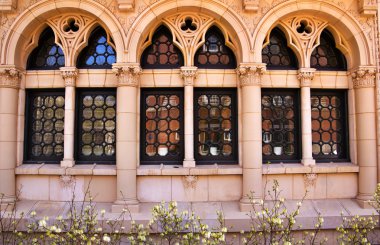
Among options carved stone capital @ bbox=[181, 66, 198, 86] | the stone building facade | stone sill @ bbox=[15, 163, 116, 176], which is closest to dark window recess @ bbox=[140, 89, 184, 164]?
the stone building facade

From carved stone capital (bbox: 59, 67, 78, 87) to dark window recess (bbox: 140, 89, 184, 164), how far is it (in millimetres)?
2039

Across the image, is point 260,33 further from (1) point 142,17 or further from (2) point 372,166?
(2) point 372,166

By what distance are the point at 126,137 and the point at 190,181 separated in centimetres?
221

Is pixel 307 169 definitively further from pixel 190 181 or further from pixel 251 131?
pixel 190 181

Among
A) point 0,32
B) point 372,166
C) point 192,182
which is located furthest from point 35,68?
point 372,166

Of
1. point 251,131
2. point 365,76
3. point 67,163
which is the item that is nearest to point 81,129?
point 67,163

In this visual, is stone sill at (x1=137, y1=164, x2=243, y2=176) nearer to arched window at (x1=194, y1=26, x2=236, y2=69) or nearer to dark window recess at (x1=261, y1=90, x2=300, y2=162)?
dark window recess at (x1=261, y1=90, x2=300, y2=162)

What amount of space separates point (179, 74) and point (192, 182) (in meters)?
3.19

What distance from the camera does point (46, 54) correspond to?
1001 centimetres

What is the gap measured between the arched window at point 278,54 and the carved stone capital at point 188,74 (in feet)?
7.55

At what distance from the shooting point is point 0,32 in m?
9.18

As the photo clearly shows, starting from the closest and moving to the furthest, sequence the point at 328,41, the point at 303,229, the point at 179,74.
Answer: the point at 303,229 < the point at 179,74 < the point at 328,41

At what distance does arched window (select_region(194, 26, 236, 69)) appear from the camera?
991 cm

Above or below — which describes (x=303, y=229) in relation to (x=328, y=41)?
below
